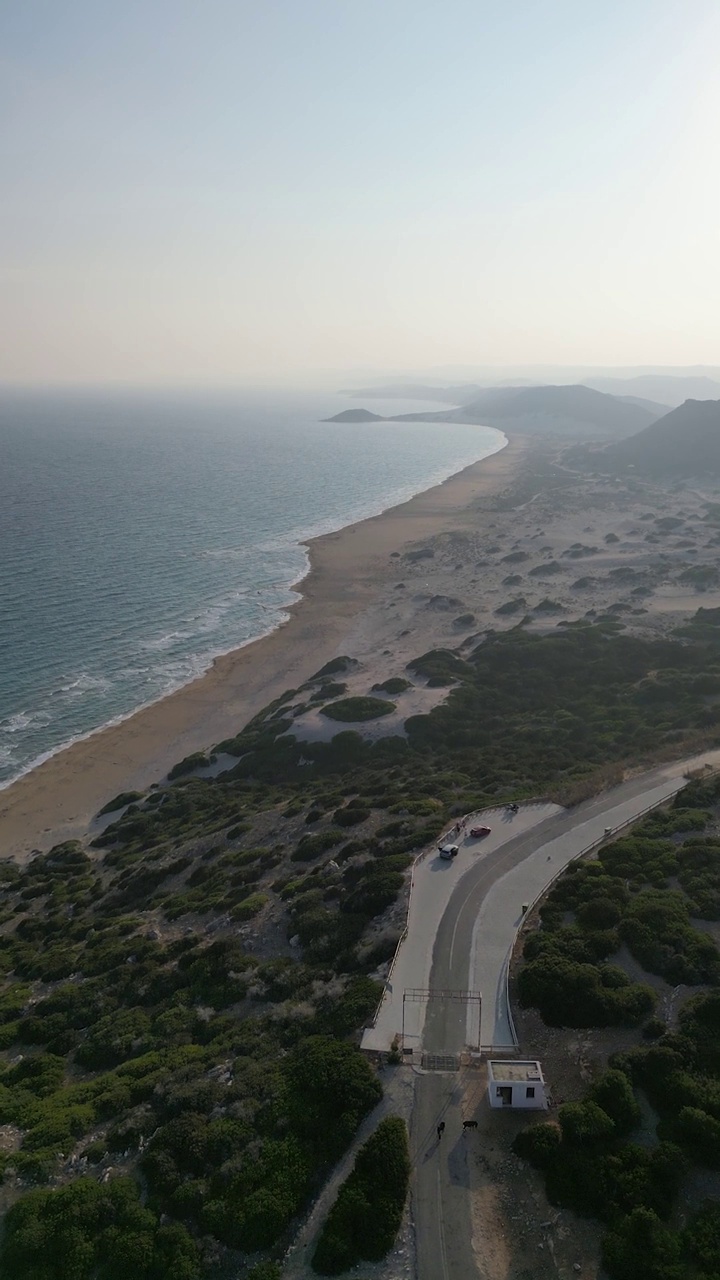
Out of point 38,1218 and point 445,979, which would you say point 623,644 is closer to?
point 445,979

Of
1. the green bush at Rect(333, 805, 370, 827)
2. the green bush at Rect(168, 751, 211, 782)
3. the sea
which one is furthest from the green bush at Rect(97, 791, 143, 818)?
the green bush at Rect(333, 805, 370, 827)

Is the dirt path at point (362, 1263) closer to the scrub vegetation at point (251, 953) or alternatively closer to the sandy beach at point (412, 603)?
the scrub vegetation at point (251, 953)

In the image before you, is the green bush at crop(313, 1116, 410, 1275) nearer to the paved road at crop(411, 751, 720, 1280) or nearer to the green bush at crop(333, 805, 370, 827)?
the paved road at crop(411, 751, 720, 1280)

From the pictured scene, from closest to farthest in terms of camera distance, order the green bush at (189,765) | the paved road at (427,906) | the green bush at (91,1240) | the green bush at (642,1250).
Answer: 1. the green bush at (642,1250)
2. the green bush at (91,1240)
3. the paved road at (427,906)
4. the green bush at (189,765)

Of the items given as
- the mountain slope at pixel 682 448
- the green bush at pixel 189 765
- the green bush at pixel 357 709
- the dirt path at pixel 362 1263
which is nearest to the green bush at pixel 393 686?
the green bush at pixel 357 709

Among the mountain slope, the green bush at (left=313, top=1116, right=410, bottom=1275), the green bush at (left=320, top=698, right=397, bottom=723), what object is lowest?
the green bush at (left=320, top=698, right=397, bottom=723)

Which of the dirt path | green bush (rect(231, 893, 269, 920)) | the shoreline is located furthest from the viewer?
the shoreline
